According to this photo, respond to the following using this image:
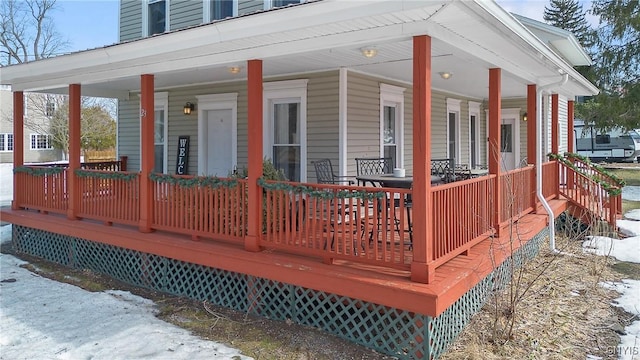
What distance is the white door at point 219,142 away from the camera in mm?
8727

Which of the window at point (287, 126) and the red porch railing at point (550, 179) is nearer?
the window at point (287, 126)

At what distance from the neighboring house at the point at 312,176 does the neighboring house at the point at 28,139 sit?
76.4ft

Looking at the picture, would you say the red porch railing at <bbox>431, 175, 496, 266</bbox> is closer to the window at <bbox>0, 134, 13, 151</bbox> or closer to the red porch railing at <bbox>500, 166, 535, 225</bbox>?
the red porch railing at <bbox>500, 166, 535, 225</bbox>

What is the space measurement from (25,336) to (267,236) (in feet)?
7.75

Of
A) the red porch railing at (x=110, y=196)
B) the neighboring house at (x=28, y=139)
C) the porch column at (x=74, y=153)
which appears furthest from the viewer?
the neighboring house at (x=28, y=139)

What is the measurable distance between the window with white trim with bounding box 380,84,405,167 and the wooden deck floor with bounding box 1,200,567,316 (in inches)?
104

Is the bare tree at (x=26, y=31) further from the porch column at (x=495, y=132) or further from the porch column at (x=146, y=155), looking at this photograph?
the porch column at (x=495, y=132)

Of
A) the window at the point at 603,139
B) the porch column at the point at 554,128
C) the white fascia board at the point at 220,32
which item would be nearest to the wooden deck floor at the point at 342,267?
the white fascia board at the point at 220,32

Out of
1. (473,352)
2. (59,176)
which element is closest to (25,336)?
(59,176)

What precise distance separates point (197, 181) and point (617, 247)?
6.59 metres

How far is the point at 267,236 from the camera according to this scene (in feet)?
15.9

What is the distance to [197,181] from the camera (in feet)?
17.8

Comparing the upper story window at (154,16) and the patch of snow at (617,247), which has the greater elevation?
the upper story window at (154,16)

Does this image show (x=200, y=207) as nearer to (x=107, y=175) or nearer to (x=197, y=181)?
(x=197, y=181)
